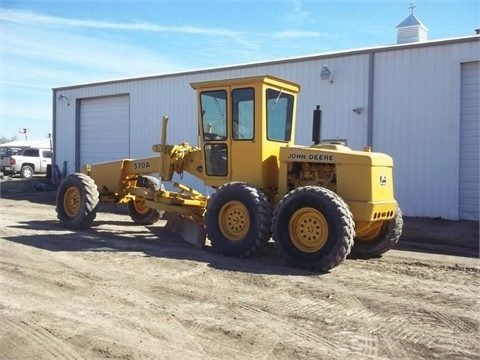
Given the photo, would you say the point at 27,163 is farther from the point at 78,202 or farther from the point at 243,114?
the point at 243,114

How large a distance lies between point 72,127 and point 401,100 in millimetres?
14883

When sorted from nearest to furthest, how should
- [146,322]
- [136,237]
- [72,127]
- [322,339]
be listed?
[322,339] → [146,322] → [136,237] → [72,127]

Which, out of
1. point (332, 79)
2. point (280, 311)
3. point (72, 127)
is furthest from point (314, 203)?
point (72, 127)

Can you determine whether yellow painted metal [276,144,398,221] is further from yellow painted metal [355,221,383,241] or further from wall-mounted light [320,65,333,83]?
wall-mounted light [320,65,333,83]

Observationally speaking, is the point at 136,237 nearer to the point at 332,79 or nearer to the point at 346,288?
the point at 346,288

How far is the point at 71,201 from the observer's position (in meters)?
11.5

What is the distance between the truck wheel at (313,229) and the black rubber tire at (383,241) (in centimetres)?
144

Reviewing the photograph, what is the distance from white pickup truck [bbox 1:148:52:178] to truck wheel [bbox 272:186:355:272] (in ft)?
93.1

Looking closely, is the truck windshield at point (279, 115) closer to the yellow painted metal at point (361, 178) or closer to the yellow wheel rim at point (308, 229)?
the yellow painted metal at point (361, 178)

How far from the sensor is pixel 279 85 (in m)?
9.24

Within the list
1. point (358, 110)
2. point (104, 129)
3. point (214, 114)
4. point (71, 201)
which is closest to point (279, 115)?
point (214, 114)

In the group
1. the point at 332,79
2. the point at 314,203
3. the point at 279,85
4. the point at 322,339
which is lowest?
the point at 322,339

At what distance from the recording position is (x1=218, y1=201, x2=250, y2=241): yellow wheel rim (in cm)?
852

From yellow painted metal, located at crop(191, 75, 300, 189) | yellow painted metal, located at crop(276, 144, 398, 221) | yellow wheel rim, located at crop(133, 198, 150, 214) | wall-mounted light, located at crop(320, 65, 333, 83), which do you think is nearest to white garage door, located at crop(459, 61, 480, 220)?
wall-mounted light, located at crop(320, 65, 333, 83)
